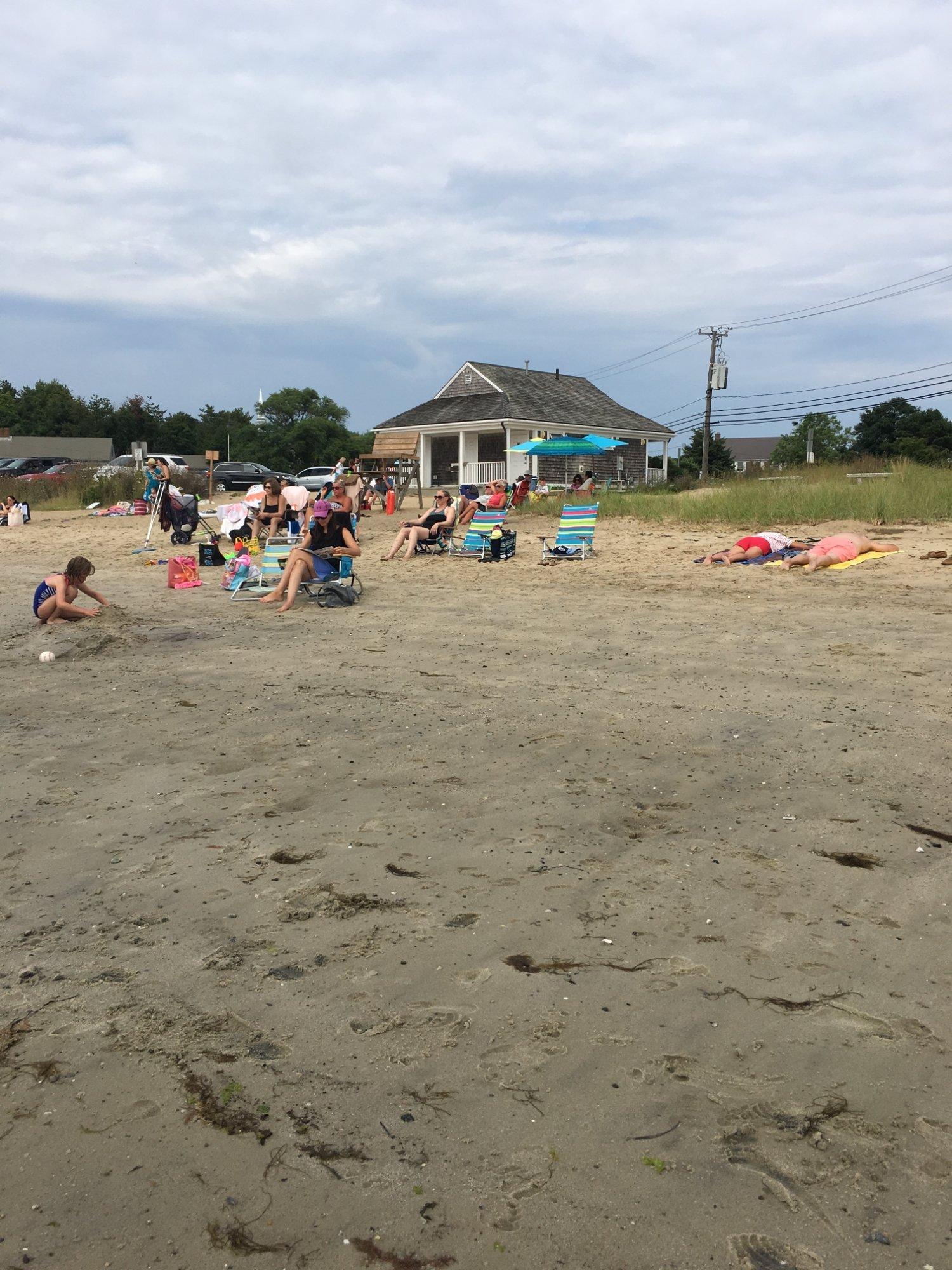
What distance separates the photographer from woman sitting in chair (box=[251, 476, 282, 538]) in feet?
48.2

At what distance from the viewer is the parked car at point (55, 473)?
28.6 metres

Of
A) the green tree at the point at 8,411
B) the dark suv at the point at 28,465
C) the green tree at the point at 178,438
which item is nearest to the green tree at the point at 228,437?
the green tree at the point at 178,438

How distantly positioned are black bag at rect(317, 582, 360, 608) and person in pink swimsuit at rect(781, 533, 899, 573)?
5125 mm

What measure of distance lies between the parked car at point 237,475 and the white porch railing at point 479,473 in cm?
587

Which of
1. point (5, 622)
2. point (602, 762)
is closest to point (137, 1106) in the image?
point (602, 762)

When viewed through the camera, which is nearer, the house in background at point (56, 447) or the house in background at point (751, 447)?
the house in background at point (56, 447)

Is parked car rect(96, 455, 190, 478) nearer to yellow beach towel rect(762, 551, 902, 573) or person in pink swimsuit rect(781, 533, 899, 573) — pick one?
yellow beach towel rect(762, 551, 902, 573)

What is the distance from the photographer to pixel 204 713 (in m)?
5.73

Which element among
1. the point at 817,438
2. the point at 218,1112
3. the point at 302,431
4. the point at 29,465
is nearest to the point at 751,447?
the point at 817,438

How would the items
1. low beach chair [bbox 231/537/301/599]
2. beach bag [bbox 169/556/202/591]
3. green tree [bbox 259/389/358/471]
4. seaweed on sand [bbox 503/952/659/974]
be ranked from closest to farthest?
seaweed on sand [bbox 503/952/659/974] → low beach chair [bbox 231/537/301/599] → beach bag [bbox 169/556/202/591] → green tree [bbox 259/389/358/471]

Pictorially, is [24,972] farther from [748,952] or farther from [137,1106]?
[748,952]

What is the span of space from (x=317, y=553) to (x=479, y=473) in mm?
23973

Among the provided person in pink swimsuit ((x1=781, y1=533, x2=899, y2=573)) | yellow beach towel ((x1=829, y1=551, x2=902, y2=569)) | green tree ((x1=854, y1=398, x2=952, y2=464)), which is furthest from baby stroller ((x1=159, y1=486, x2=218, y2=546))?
green tree ((x1=854, y1=398, x2=952, y2=464))

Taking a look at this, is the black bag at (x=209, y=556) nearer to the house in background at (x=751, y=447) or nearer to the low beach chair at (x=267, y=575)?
the low beach chair at (x=267, y=575)
